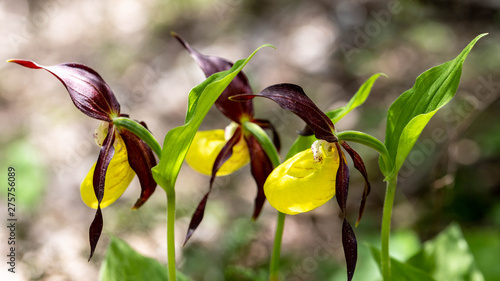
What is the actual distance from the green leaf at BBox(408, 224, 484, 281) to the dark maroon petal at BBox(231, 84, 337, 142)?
869 millimetres

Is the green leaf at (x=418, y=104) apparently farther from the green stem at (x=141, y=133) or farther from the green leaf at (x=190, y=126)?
the green stem at (x=141, y=133)

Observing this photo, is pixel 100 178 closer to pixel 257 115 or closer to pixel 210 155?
pixel 210 155

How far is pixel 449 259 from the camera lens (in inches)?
69.9

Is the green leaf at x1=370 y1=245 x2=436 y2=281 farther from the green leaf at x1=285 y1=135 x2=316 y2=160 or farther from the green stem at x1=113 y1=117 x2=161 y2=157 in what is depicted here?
the green stem at x1=113 y1=117 x2=161 y2=157

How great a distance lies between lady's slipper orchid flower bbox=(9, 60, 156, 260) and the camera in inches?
48.6

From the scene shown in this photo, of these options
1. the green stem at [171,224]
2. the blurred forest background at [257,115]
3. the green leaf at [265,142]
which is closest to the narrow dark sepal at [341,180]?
the green leaf at [265,142]

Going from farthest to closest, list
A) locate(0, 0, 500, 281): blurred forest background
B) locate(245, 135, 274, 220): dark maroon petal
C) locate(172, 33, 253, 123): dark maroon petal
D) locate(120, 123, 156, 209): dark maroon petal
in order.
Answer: locate(0, 0, 500, 281): blurred forest background, locate(245, 135, 274, 220): dark maroon petal, locate(172, 33, 253, 123): dark maroon petal, locate(120, 123, 156, 209): dark maroon petal

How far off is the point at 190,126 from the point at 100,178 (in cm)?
29

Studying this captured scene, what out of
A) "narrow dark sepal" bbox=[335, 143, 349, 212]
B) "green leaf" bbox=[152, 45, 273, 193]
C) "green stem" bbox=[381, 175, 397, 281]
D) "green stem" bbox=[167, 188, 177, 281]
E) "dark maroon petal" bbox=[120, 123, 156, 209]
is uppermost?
"dark maroon petal" bbox=[120, 123, 156, 209]

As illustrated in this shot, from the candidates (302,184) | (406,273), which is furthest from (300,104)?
(406,273)

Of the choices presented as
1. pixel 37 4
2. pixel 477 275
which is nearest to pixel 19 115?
pixel 37 4

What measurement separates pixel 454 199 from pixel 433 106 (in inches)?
75.6

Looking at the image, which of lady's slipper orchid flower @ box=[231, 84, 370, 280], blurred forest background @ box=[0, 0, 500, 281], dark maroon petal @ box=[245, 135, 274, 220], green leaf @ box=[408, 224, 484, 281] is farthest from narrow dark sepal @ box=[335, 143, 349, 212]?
blurred forest background @ box=[0, 0, 500, 281]

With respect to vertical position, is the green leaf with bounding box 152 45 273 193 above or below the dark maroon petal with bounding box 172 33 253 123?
below
